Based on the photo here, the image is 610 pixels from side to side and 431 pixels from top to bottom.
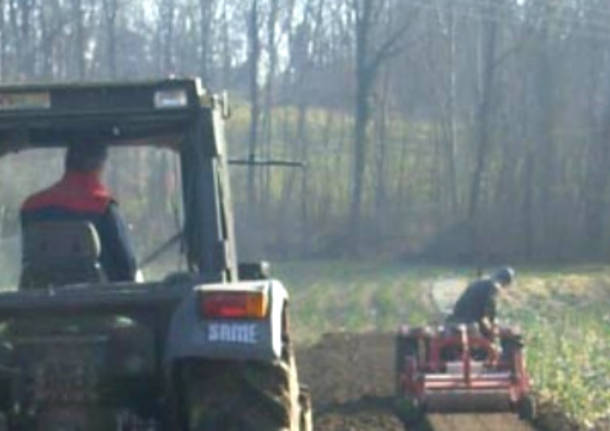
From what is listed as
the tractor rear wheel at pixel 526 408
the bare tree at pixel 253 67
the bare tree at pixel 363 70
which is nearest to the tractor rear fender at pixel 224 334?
the tractor rear wheel at pixel 526 408

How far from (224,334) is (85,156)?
190 centimetres

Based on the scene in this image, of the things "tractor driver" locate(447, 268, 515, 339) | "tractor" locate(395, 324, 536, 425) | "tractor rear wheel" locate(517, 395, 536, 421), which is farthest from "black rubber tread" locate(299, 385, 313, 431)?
"tractor driver" locate(447, 268, 515, 339)

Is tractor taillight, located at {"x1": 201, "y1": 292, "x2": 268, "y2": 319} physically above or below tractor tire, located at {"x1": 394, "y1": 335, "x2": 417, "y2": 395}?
above

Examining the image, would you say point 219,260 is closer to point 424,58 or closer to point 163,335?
point 163,335

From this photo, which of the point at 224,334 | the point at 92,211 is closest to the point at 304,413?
the point at 92,211

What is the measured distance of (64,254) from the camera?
9.20 meters

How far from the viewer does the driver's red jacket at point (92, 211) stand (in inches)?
372

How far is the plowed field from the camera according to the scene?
53.6 ft

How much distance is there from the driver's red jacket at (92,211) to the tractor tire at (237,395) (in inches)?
54.1

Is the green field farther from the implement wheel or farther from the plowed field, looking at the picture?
the implement wheel

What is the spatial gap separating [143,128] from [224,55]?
50.2 metres

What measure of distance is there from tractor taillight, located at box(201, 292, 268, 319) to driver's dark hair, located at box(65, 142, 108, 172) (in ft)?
5.53

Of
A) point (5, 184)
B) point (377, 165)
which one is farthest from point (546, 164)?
point (5, 184)

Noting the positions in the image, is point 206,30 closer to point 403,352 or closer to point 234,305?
point 403,352
